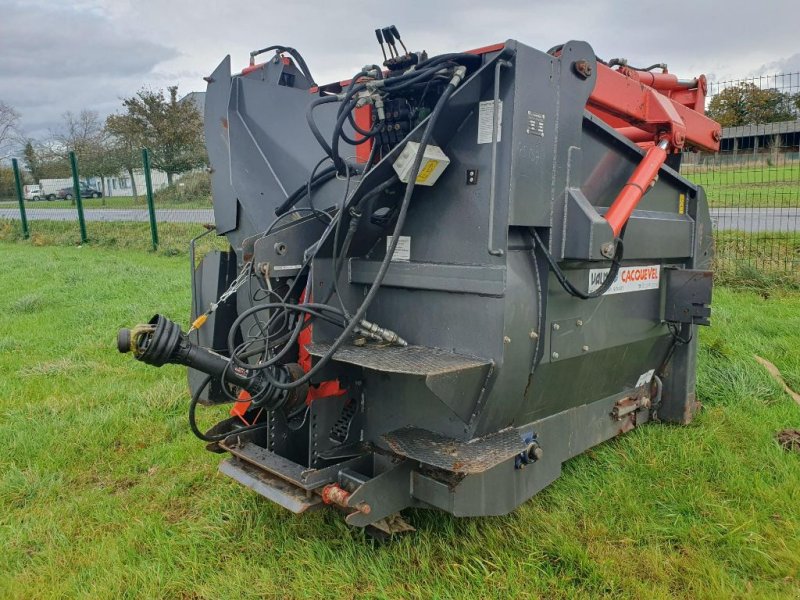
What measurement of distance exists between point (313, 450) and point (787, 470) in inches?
86.2

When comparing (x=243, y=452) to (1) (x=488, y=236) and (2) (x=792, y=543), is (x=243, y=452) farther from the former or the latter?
(2) (x=792, y=543)

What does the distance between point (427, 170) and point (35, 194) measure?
18.1m

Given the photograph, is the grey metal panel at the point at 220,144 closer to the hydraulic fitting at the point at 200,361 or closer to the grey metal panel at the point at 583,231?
the hydraulic fitting at the point at 200,361

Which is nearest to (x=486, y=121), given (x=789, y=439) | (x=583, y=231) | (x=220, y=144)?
(x=583, y=231)

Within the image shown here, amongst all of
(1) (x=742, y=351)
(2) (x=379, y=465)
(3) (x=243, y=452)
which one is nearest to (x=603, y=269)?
(2) (x=379, y=465)

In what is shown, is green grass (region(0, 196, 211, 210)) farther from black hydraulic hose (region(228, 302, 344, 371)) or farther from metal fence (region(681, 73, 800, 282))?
black hydraulic hose (region(228, 302, 344, 371))

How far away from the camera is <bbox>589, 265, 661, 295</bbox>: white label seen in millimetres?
2632

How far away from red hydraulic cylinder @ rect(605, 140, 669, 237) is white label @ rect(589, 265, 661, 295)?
253mm

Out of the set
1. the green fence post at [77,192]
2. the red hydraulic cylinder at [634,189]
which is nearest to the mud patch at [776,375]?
the red hydraulic cylinder at [634,189]

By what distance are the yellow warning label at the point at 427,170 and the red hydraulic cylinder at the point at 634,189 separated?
70 centimetres

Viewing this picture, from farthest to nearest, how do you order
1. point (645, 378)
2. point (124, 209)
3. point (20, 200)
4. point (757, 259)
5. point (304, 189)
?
point (20, 200), point (124, 209), point (757, 259), point (645, 378), point (304, 189)

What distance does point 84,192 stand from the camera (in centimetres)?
1345

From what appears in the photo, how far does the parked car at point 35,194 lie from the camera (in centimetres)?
1634

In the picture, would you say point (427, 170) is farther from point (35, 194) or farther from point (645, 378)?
point (35, 194)
